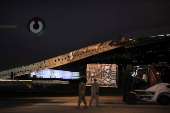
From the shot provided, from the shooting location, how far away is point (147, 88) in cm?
1257

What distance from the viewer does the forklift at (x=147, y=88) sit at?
1227 cm

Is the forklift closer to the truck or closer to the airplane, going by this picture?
the truck

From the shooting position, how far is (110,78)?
633 inches

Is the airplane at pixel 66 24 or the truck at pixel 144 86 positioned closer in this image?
the truck at pixel 144 86

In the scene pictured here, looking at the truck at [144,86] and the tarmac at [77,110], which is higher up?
the truck at [144,86]

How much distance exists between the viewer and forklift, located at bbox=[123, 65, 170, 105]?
12266 millimetres

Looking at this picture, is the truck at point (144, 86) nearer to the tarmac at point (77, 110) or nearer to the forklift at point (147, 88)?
the forklift at point (147, 88)

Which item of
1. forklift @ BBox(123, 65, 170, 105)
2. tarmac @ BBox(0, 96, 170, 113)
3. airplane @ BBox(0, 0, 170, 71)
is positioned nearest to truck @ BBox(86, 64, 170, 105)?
forklift @ BBox(123, 65, 170, 105)

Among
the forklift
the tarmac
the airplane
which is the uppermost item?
the airplane

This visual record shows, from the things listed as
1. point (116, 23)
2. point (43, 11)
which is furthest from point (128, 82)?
point (43, 11)

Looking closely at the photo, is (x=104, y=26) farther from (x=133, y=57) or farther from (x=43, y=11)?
(x=133, y=57)

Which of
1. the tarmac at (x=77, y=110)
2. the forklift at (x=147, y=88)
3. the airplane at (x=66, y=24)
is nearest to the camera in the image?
the tarmac at (x=77, y=110)

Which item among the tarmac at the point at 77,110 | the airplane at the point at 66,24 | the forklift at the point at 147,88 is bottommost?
the tarmac at the point at 77,110

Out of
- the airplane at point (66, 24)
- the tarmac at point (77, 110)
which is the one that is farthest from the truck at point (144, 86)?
the airplane at point (66, 24)
